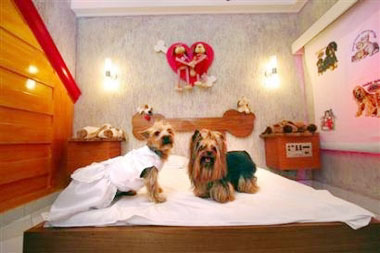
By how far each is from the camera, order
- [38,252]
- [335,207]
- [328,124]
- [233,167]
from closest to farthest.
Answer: [38,252] < [335,207] < [233,167] < [328,124]

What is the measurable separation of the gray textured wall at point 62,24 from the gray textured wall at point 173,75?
11cm

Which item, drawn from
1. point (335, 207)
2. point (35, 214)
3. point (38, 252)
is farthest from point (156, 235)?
point (35, 214)

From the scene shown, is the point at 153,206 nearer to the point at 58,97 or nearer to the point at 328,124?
the point at 58,97

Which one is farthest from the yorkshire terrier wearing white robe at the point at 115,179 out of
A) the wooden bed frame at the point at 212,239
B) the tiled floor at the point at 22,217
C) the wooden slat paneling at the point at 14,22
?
the wooden slat paneling at the point at 14,22

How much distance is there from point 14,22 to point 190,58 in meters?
1.77

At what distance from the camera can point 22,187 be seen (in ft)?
5.63

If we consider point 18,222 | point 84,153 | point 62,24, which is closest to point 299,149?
point 84,153

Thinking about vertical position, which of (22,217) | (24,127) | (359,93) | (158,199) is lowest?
(22,217)

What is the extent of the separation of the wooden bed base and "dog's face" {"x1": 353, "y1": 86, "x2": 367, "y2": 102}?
1.27 metres

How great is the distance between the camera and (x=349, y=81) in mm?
1885

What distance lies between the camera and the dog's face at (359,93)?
1.73 metres

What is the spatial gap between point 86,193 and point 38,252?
30 cm

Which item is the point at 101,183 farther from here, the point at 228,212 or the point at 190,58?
the point at 190,58

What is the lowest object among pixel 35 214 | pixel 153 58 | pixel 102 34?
pixel 35 214
